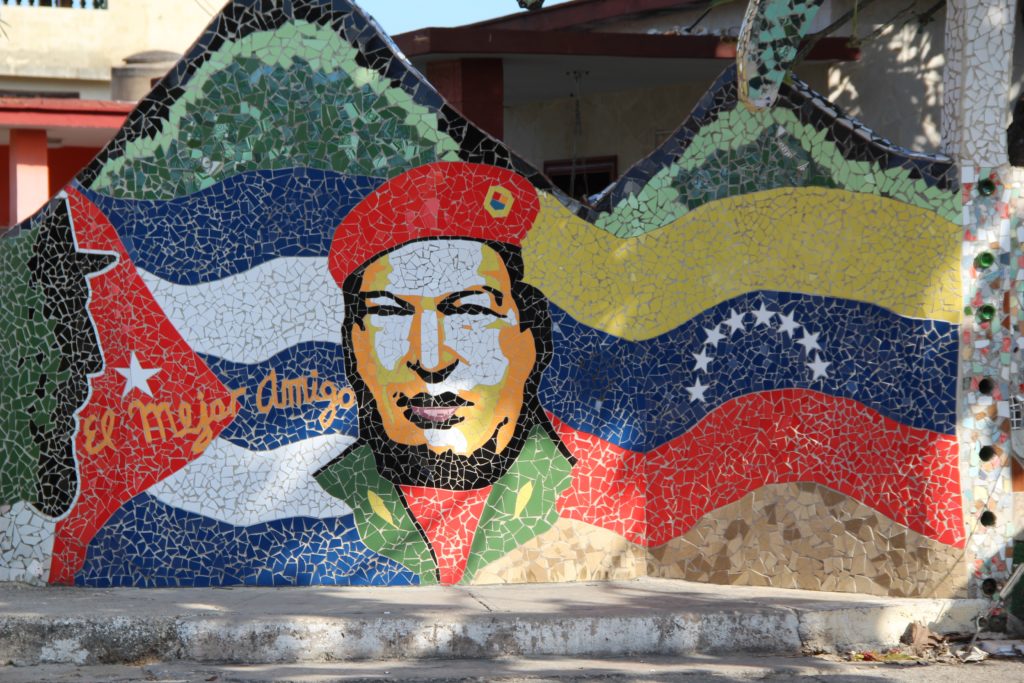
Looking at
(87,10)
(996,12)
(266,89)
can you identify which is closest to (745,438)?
(996,12)

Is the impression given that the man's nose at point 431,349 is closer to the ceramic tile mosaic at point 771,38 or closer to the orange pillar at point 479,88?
the ceramic tile mosaic at point 771,38

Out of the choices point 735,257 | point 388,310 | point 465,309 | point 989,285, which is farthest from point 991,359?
point 388,310

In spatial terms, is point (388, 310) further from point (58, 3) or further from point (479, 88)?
point (58, 3)

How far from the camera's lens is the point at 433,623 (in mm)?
6590

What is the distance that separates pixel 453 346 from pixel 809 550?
7.13 ft

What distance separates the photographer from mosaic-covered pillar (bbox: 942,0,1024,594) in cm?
735

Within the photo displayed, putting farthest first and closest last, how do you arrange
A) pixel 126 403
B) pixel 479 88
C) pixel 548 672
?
pixel 479 88 < pixel 126 403 < pixel 548 672

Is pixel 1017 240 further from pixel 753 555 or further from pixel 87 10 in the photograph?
pixel 87 10

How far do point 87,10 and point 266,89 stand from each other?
13248 mm

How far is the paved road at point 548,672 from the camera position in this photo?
608 cm

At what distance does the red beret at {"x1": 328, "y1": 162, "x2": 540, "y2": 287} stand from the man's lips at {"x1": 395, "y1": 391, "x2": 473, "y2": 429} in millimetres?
743

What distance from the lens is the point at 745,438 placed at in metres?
7.63

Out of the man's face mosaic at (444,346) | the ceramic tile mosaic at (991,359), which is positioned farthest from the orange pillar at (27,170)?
the ceramic tile mosaic at (991,359)

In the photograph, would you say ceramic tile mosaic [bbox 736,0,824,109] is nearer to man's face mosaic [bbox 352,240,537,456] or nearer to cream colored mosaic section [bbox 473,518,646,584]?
man's face mosaic [bbox 352,240,537,456]
